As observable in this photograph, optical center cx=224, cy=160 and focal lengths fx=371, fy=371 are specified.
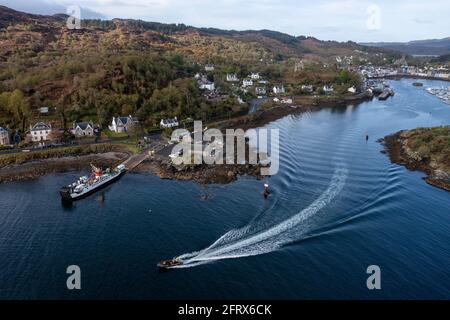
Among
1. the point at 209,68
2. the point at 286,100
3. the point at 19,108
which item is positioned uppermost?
the point at 209,68

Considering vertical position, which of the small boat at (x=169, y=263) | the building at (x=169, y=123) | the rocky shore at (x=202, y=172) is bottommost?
the small boat at (x=169, y=263)

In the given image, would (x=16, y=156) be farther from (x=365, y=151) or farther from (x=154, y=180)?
(x=365, y=151)

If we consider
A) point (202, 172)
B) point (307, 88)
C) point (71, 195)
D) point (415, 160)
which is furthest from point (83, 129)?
point (307, 88)

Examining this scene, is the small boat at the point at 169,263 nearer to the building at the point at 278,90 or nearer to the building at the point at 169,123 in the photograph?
the building at the point at 169,123

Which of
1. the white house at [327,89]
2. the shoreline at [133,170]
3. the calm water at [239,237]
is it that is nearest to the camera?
the calm water at [239,237]

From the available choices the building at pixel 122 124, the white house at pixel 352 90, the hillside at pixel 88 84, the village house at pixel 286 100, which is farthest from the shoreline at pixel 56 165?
the white house at pixel 352 90

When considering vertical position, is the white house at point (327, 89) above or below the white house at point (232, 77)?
below

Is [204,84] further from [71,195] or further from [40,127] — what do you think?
[71,195]
